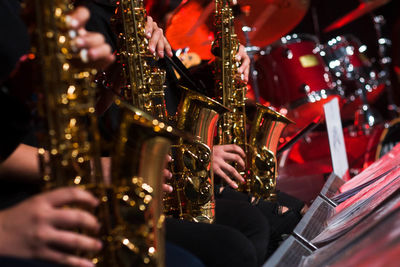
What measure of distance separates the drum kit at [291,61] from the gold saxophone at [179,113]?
46.9 inches

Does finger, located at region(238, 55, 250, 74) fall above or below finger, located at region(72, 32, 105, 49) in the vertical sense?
above

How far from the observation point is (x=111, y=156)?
3.73 feet

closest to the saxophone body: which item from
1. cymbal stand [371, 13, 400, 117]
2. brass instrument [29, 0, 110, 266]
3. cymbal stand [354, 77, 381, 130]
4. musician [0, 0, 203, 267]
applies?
musician [0, 0, 203, 267]

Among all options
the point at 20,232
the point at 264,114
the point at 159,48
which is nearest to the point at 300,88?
the point at 264,114

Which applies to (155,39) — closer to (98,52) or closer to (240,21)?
(98,52)

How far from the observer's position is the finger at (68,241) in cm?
90

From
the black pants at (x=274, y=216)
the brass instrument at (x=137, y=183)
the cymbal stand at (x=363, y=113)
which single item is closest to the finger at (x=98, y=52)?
the brass instrument at (x=137, y=183)

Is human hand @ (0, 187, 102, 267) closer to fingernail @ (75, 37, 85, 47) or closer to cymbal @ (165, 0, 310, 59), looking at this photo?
fingernail @ (75, 37, 85, 47)

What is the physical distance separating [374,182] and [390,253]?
1.46 m

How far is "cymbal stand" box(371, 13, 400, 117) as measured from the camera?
6.09 metres

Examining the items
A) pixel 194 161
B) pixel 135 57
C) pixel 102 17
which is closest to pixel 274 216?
pixel 194 161

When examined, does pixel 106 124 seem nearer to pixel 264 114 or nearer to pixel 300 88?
pixel 264 114

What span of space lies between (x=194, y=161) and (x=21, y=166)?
844mm

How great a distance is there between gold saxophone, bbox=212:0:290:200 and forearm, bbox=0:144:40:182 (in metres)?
1.39
